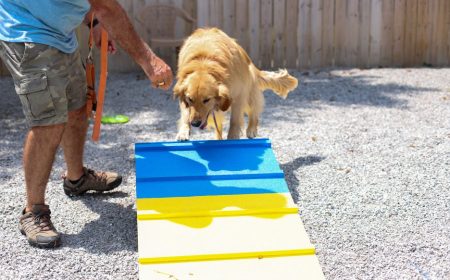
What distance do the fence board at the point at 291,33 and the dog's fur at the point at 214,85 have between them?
13.9 feet

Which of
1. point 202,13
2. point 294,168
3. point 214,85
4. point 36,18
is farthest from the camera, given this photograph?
point 202,13

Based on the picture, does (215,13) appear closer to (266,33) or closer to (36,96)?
(266,33)

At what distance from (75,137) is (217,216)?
135cm

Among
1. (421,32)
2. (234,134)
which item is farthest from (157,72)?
(421,32)

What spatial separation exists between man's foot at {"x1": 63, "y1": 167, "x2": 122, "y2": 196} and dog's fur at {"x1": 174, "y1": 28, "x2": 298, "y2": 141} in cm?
81

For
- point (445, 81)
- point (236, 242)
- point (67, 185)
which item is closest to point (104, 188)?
point (67, 185)

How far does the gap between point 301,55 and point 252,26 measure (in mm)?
935

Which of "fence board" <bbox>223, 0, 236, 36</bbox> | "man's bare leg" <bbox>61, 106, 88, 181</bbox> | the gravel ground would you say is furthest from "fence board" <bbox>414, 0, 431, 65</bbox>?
"man's bare leg" <bbox>61, 106, 88, 181</bbox>

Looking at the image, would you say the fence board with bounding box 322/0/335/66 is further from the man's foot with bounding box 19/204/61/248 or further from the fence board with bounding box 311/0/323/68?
the man's foot with bounding box 19/204/61/248

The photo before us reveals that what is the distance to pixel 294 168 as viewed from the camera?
6.05 metres

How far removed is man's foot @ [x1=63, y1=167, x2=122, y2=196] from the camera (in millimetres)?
5270

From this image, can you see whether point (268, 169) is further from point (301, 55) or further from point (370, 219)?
point (301, 55)

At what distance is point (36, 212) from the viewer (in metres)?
4.58

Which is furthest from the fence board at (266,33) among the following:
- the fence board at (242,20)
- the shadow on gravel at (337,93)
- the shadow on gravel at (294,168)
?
the shadow on gravel at (294,168)
